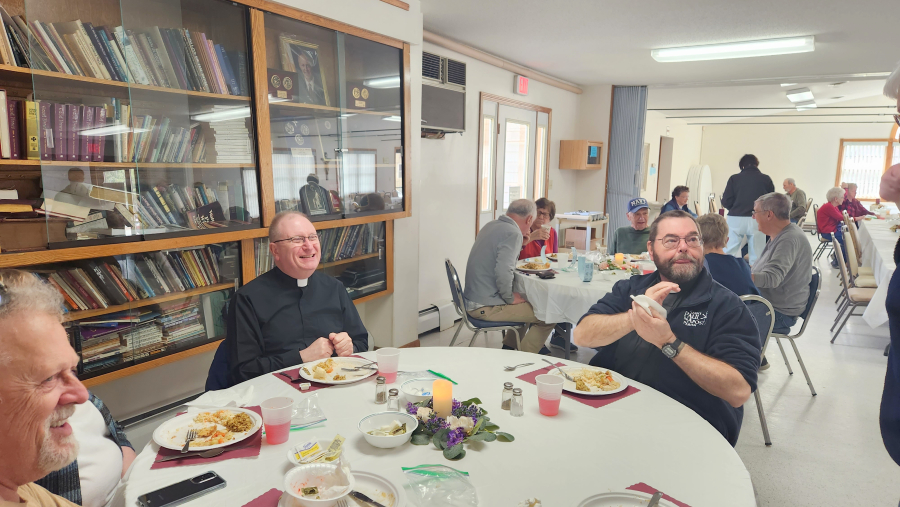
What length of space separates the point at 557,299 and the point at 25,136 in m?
2.93

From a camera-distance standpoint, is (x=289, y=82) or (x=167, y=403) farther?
(x=289, y=82)

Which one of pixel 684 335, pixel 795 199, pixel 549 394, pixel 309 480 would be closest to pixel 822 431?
pixel 684 335

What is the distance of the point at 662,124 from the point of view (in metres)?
12.1

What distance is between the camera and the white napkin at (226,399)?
1.53 metres

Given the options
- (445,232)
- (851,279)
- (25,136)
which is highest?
(25,136)

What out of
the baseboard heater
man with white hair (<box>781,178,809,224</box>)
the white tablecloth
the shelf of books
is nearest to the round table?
the shelf of books

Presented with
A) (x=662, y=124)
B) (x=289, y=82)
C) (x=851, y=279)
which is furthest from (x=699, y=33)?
(x=662, y=124)

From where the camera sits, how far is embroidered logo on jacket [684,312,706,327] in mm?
1762

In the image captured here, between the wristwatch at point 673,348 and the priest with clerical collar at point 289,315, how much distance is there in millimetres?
1158

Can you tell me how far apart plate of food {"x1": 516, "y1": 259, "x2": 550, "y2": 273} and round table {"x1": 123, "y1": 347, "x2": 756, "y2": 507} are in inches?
85.3

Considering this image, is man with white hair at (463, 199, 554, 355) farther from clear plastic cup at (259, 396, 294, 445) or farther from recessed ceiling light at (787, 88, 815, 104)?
recessed ceiling light at (787, 88, 815, 104)

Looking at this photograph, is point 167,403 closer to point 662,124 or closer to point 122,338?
point 122,338

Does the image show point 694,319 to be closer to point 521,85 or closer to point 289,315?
point 289,315

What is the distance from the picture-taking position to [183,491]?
1107mm
